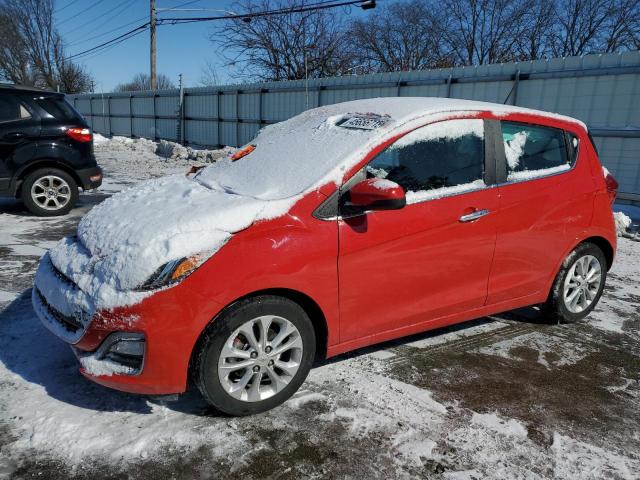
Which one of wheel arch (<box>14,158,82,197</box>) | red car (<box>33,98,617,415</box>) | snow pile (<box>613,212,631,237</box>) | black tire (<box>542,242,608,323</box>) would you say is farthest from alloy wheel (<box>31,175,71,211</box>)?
snow pile (<box>613,212,631,237</box>)

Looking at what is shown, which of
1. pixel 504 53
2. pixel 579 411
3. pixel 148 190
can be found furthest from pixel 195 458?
pixel 504 53

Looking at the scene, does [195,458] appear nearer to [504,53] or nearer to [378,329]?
[378,329]

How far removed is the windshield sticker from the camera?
308 cm

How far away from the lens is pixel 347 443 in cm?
249

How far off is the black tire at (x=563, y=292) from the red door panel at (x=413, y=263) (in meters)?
0.87

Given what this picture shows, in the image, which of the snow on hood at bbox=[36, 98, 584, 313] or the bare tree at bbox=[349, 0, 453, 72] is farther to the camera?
the bare tree at bbox=[349, 0, 453, 72]

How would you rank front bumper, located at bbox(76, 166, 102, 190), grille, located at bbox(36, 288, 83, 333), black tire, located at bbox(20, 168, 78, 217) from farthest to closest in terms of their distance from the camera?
front bumper, located at bbox(76, 166, 102, 190) → black tire, located at bbox(20, 168, 78, 217) → grille, located at bbox(36, 288, 83, 333)

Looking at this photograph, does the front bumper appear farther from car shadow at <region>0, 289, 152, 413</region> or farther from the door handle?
the door handle

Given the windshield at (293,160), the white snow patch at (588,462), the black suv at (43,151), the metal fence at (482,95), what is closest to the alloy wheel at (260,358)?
the windshield at (293,160)

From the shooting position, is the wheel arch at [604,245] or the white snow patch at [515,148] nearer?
the white snow patch at [515,148]

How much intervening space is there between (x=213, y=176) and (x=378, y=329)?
4.89 feet

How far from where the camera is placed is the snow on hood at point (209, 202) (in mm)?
2459

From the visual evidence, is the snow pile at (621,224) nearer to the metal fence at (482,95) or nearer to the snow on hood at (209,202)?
the metal fence at (482,95)

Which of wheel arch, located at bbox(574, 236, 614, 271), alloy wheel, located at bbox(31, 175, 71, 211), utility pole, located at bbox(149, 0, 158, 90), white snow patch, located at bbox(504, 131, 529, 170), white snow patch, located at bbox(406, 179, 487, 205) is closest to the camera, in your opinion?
white snow patch, located at bbox(406, 179, 487, 205)
